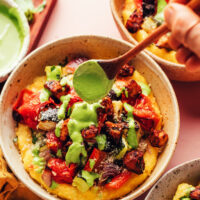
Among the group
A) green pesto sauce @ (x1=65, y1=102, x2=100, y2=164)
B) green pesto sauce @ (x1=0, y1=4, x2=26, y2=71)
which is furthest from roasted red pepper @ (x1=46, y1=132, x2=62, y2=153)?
green pesto sauce @ (x1=0, y1=4, x2=26, y2=71)

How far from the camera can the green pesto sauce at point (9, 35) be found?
289 cm

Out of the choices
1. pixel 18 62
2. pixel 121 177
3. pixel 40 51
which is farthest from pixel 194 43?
pixel 18 62

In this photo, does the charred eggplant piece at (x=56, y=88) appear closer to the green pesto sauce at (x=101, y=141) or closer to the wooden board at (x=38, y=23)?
the green pesto sauce at (x=101, y=141)

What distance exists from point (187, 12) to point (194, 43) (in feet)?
0.48

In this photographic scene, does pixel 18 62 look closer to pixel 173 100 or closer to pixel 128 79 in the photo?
pixel 128 79

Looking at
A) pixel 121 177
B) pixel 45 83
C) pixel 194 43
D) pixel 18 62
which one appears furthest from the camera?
pixel 18 62

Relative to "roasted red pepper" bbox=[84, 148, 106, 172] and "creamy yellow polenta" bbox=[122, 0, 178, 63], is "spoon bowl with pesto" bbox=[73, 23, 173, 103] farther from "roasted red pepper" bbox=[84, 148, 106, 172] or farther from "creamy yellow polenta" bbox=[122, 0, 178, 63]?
"creamy yellow polenta" bbox=[122, 0, 178, 63]

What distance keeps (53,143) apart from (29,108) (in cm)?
33

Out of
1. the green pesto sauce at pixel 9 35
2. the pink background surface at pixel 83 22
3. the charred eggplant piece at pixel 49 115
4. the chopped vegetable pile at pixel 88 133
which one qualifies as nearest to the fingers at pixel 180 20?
the chopped vegetable pile at pixel 88 133

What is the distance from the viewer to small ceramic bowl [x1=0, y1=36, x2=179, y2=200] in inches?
91.8

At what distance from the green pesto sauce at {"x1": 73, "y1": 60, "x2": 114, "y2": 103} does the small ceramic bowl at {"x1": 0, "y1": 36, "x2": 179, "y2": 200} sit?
0.49m

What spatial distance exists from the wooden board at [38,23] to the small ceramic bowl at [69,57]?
0.43 meters

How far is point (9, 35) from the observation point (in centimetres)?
300

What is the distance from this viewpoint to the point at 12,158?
2354mm
